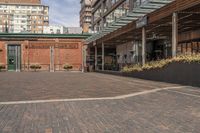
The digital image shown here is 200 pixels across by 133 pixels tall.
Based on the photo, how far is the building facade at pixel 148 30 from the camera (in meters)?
A: 19.7

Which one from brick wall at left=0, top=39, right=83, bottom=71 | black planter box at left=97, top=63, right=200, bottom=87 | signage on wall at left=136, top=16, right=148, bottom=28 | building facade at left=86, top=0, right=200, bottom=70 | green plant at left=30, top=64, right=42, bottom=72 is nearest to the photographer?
black planter box at left=97, top=63, right=200, bottom=87

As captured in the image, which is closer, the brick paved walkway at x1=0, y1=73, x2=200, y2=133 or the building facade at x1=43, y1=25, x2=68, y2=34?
the brick paved walkway at x1=0, y1=73, x2=200, y2=133

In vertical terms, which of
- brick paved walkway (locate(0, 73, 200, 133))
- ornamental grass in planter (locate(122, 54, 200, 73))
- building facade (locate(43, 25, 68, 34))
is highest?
building facade (locate(43, 25, 68, 34))

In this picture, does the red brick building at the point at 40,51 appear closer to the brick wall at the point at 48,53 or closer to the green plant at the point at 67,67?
the brick wall at the point at 48,53

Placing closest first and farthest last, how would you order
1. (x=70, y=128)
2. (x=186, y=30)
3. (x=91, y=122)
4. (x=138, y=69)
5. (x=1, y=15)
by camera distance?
(x=70, y=128)
(x=91, y=122)
(x=138, y=69)
(x=186, y=30)
(x=1, y=15)

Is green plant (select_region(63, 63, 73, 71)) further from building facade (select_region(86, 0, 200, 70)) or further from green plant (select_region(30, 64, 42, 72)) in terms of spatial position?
green plant (select_region(30, 64, 42, 72))

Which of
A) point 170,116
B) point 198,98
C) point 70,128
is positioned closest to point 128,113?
point 170,116

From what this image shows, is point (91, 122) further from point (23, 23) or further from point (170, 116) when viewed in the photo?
point (23, 23)

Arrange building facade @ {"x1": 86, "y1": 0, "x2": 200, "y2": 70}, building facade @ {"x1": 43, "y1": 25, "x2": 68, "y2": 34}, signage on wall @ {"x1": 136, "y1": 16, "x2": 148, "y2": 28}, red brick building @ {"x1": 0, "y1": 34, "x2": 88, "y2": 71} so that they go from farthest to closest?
building facade @ {"x1": 43, "y1": 25, "x2": 68, "y2": 34} < red brick building @ {"x1": 0, "y1": 34, "x2": 88, "y2": 71} < signage on wall @ {"x1": 136, "y1": 16, "x2": 148, "y2": 28} < building facade @ {"x1": 86, "y1": 0, "x2": 200, "y2": 70}

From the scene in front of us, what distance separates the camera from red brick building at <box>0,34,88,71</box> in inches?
2032

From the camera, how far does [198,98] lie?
1157 centimetres

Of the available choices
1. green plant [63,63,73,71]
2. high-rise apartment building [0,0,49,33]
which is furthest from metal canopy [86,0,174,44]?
high-rise apartment building [0,0,49,33]

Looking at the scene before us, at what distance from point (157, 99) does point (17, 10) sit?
162918 mm

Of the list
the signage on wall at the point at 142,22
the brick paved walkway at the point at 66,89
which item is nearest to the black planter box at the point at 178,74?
the brick paved walkway at the point at 66,89
